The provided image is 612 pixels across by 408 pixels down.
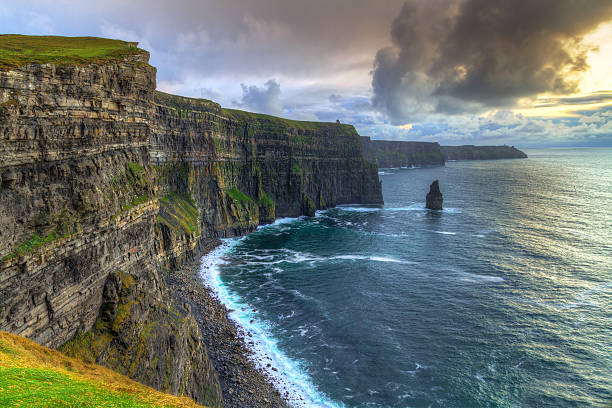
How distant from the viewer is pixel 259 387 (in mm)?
38906

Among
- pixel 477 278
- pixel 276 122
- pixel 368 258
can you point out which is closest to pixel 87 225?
pixel 368 258

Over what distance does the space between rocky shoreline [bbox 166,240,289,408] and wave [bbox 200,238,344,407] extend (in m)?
0.93

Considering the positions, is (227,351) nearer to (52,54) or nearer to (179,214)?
(52,54)

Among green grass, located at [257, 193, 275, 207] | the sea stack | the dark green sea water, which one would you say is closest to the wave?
the dark green sea water

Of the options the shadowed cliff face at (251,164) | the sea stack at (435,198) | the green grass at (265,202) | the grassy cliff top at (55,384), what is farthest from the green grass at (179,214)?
the sea stack at (435,198)

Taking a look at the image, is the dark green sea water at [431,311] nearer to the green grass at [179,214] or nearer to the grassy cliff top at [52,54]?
the green grass at [179,214]

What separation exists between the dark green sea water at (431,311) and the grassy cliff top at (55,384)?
78.3 feet

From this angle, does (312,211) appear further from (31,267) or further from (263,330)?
(31,267)

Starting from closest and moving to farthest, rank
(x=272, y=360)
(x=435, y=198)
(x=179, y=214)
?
1. (x=272, y=360)
2. (x=179, y=214)
3. (x=435, y=198)

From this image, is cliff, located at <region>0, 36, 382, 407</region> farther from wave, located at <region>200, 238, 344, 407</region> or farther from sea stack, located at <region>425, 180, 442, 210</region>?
sea stack, located at <region>425, 180, 442, 210</region>

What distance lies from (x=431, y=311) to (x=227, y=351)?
114 ft

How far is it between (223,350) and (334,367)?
15.8m

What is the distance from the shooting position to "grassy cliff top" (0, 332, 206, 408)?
14.6 metres

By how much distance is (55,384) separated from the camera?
1627cm
